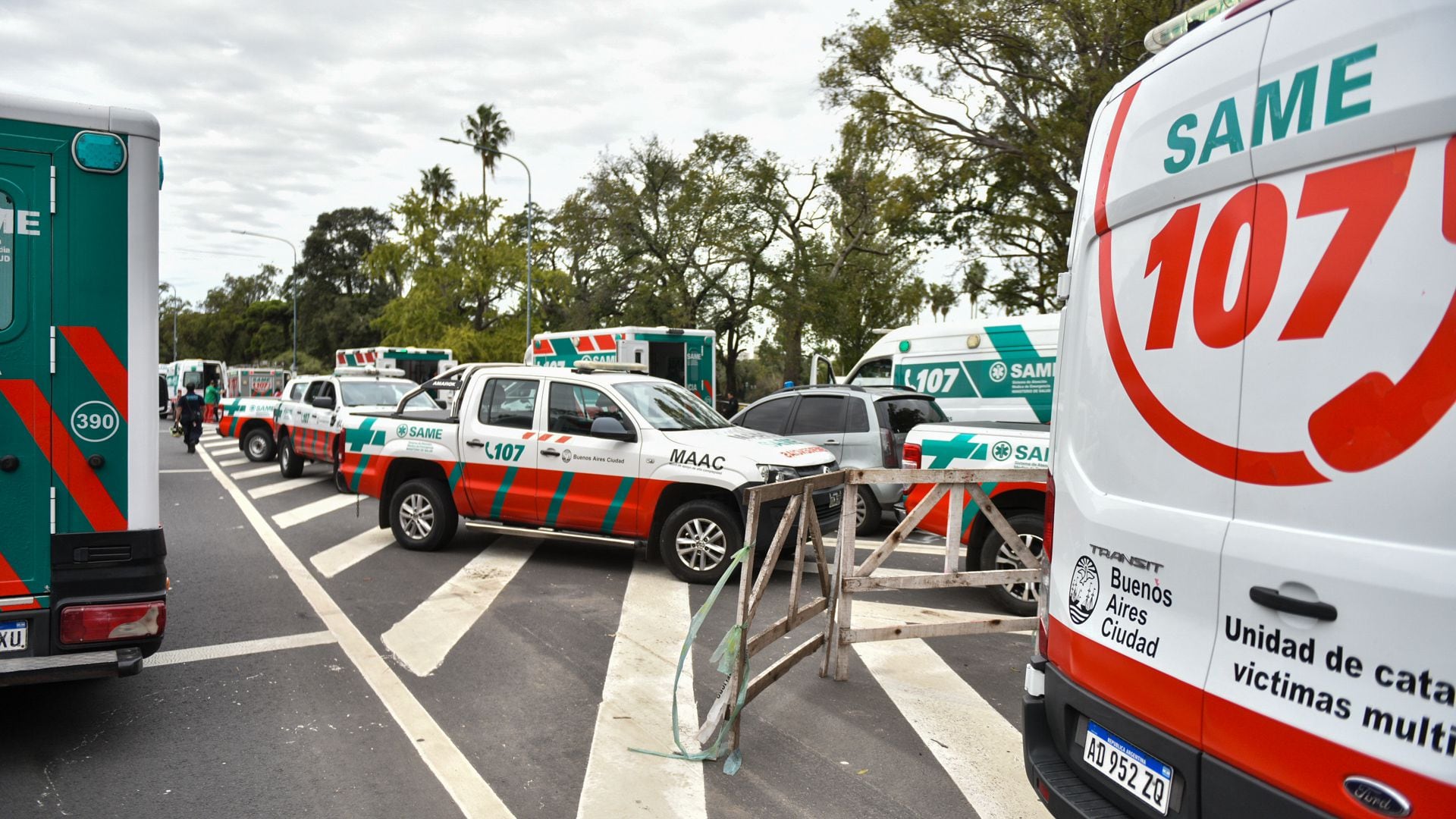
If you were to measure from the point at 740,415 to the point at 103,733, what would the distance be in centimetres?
815

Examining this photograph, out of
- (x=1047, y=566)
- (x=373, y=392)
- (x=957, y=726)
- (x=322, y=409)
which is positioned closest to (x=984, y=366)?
(x=957, y=726)

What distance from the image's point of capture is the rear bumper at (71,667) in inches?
153

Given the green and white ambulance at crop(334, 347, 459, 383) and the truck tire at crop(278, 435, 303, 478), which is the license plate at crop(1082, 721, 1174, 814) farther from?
the green and white ambulance at crop(334, 347, 459, 383)

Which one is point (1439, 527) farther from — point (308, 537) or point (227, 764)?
point (308, 537)

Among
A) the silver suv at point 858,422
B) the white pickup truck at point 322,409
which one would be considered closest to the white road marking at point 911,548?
the silver suv at point 858,422

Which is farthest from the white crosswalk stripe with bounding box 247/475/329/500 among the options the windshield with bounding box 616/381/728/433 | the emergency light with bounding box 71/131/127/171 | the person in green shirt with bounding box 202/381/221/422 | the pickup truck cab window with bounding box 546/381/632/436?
the person in green shirt with bounding box 202/381/221/422


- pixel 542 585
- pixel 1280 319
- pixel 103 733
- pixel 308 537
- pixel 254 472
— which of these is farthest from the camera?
pixel 254 472

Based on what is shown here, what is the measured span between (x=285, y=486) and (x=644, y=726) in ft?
39.6

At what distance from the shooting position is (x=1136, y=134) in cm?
287

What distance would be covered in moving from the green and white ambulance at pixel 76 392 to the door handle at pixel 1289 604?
440 centimetres

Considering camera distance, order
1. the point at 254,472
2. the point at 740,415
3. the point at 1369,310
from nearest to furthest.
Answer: the point at 1369,310 → the point at 740,415 → the point at 254,472

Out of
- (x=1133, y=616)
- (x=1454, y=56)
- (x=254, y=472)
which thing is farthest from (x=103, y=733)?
(x=254, y=472)

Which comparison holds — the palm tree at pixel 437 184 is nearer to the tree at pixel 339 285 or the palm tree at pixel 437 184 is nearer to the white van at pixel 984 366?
the tree at pixel 339 285

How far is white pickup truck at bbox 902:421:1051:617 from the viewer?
675cm
